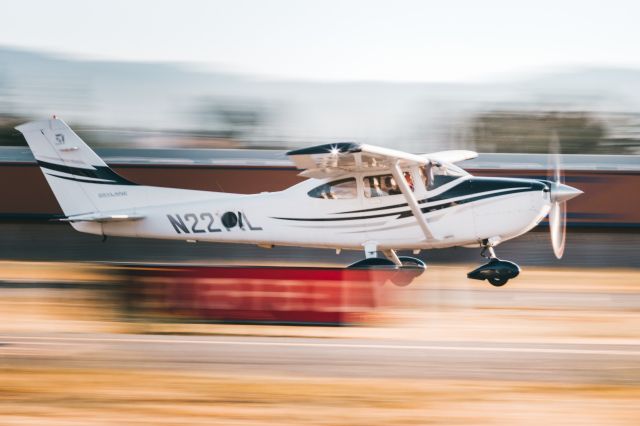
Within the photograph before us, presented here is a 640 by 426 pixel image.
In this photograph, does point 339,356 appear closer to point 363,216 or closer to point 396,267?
point 396,267

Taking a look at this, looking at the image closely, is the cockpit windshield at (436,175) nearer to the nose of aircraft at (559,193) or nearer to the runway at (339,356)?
the nose of aircraft at (559,193)

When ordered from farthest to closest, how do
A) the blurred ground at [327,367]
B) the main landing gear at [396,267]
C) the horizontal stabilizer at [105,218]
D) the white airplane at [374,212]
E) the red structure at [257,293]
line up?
1. the horizontal stabilizer at [105,218]
2. the white airplane at [374,212]
3. the main landing gear at [396,267]
4. the red structure at [257,293]
5. the blurred ground at [327,367]

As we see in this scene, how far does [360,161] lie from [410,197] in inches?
42.5

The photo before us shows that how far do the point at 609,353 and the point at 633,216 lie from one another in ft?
52.1

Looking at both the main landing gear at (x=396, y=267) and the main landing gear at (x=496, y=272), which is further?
the main landing gear at (x=496, y=272)

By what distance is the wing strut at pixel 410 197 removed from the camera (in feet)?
50.9

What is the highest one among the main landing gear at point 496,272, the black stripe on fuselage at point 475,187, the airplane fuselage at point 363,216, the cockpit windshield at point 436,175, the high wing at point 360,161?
the high wing at point 360,161

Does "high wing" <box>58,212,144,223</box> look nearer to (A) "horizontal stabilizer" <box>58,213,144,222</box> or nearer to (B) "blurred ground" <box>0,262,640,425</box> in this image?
(A) "horizontal stabilizer" <box>58,213,144,222</box>

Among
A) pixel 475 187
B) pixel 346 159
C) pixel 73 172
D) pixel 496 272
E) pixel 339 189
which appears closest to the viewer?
pixel 346 159

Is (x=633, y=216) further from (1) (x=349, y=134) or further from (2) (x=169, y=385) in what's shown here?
(2) (x=169, y=385)

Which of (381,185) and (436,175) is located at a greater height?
(436,175)

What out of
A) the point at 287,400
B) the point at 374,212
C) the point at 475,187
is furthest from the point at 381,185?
the point at 287,400

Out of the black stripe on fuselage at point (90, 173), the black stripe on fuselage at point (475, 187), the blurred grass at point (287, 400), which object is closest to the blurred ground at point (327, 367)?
the blurred grass at point (287, 400)

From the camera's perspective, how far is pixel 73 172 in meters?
18.1
